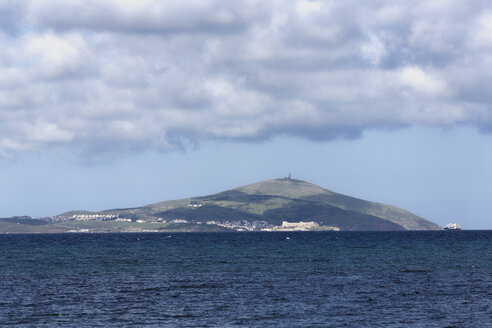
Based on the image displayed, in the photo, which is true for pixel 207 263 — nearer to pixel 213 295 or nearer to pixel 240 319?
pixel 213 295

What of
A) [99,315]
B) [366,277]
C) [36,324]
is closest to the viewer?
[36,324]

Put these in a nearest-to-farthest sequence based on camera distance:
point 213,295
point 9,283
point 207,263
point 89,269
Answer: point 213,295 < point 9,283 < point 89,269 < point 207,263

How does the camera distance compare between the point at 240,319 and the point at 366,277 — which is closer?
the point at 240,319

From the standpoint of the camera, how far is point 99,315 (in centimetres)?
6025

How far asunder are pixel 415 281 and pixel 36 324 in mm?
54443

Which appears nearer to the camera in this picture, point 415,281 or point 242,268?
point 415,281

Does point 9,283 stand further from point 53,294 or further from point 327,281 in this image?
point 327,281

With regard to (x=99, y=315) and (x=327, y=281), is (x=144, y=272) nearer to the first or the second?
(x=327, y=281)

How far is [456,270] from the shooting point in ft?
354

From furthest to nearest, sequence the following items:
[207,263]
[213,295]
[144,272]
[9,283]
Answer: [207,263], [144,272], [9,283], [213,295]

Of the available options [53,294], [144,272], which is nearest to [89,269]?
[144,272]

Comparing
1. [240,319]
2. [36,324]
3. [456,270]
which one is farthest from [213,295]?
[456,270]

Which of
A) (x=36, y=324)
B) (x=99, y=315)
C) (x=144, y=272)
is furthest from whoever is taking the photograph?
(x=144, y=272)

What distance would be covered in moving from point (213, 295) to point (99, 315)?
17.1 m
